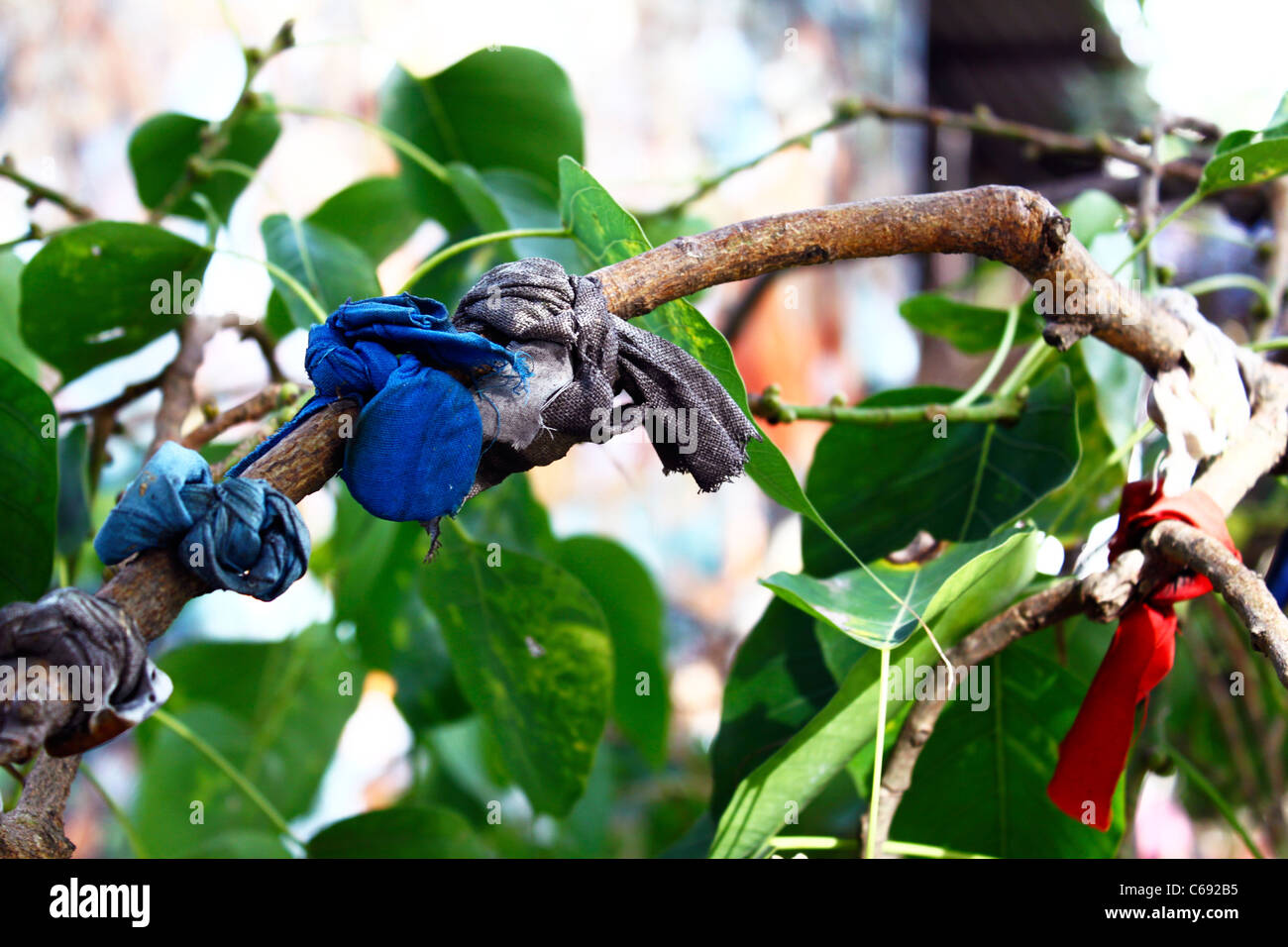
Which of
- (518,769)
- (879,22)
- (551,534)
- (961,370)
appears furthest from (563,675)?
(879,22)

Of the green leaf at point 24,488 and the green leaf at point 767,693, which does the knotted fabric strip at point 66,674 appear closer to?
the green leaf at point 24,488

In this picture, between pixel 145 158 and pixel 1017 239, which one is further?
pixel 145 158

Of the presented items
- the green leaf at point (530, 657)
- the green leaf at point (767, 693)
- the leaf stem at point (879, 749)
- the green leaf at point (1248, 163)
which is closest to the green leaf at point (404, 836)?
the green leaf at point (530, 657)

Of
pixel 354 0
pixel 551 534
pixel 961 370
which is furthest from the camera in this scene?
pixel 354 0

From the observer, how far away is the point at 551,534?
2.42 ft

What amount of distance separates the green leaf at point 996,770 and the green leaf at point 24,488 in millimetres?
422

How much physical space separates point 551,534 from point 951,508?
305 mm

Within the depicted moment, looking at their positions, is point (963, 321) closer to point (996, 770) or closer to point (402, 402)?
point (996, 770)

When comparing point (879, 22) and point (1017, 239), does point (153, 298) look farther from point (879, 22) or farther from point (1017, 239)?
point (879, 22)

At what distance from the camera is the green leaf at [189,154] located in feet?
2.08

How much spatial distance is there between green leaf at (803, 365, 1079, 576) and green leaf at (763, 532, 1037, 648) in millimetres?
66

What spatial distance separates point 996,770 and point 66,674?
43cm

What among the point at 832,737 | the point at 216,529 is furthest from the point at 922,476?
the point at 216,529
